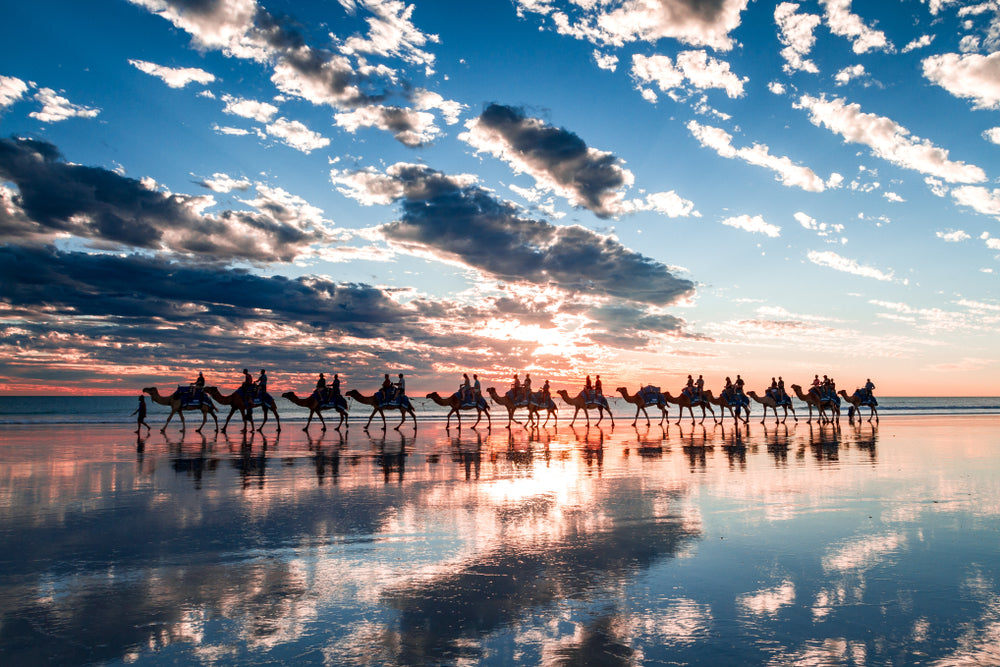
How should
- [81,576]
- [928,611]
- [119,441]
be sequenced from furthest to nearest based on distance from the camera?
[119,441] < [81,576] < [928,611]

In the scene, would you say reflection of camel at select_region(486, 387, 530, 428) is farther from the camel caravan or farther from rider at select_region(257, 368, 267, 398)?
rider at select_region(257, 368, 267, 398)

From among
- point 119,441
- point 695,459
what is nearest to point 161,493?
point 695,459

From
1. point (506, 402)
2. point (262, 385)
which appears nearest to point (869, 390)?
point (506, 402)

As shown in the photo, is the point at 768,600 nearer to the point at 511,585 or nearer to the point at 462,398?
the point at 511,585

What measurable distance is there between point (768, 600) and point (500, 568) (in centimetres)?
245

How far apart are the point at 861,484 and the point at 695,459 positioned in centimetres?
509

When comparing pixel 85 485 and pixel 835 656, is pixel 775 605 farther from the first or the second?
pixel 85 485

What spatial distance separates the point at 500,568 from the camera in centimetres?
609

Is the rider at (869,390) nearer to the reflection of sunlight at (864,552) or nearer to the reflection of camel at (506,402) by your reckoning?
the reflection of camel at (506,402)

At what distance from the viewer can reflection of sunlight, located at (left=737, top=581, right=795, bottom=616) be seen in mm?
4887

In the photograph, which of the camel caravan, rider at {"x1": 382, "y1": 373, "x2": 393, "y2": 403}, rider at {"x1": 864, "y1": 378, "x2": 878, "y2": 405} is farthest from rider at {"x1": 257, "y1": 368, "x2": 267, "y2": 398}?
rider at {"x1": 864, "y1": 378, "x2": 878, "y2": 405}

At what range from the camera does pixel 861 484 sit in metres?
11.6

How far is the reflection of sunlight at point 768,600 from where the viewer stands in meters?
4.89

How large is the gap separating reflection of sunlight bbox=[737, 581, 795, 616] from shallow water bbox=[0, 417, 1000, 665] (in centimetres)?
3
